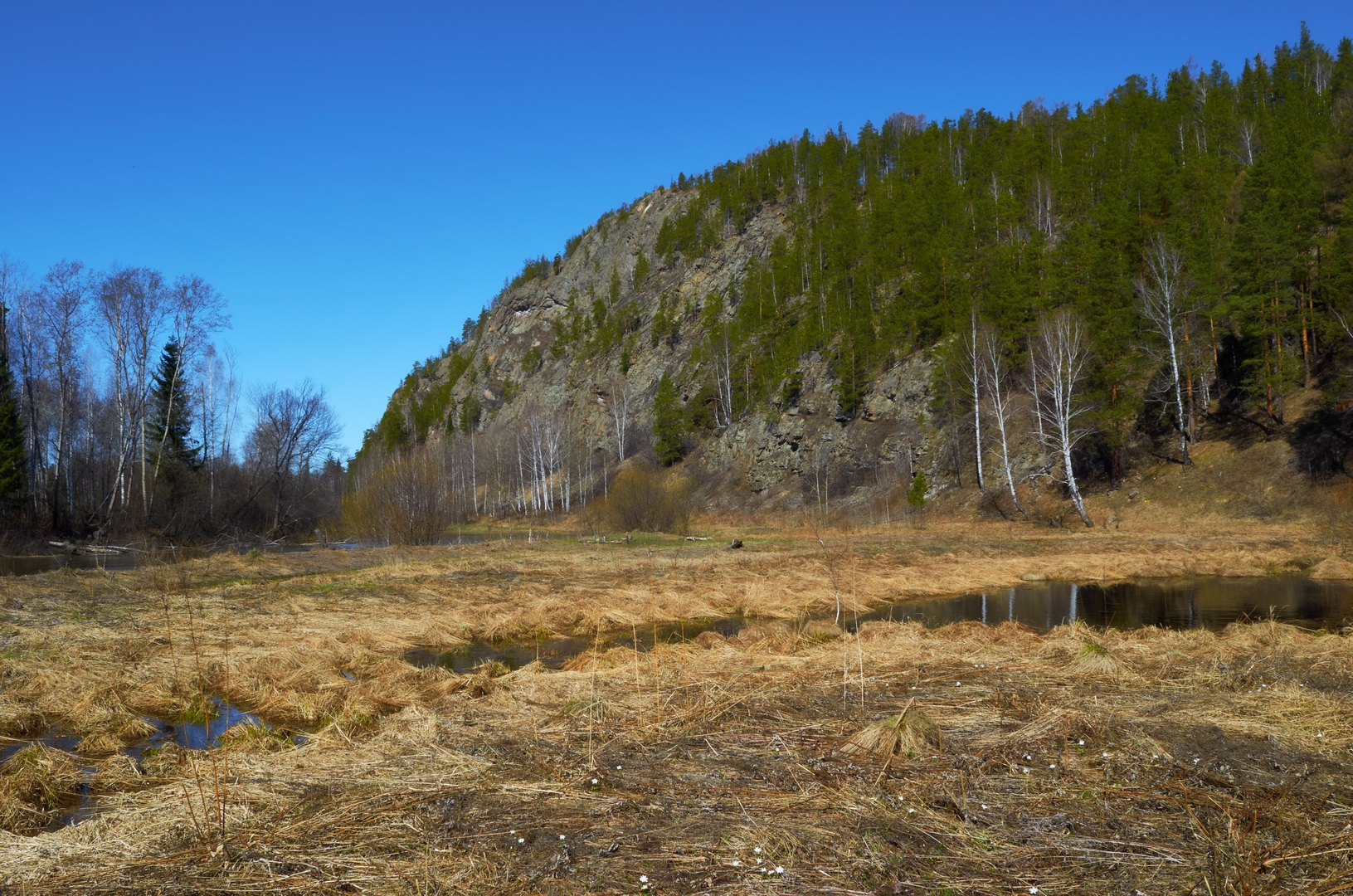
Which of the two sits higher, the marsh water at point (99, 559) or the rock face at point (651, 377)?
the rock face at point (651, 377)

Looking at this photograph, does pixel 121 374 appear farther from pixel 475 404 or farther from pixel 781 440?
pixel 475 404

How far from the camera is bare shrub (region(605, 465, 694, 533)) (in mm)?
41812

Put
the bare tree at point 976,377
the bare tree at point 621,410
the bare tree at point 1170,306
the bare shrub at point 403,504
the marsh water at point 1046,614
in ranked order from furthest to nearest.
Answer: the bare tree at point 621,410 < the bare tree at point 976,377 < the bare tree at point 1170,306 < the bare shrub at point 403,504 < the marsh water at point 1046,614

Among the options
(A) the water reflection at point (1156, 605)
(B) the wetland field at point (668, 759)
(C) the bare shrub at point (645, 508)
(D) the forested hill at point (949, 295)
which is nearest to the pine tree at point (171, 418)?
(D) the forested hill at point (949, 295)

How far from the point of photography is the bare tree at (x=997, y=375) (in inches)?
1697

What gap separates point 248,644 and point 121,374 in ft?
118

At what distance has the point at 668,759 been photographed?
6.18m

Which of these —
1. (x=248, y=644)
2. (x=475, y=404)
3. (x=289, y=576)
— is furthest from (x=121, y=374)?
(x=475, y=404)

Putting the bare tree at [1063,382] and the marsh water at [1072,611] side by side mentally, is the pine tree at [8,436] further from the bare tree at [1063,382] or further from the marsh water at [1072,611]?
the bare tree at [1063,382]

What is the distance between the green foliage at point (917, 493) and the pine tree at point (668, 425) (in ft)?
87.3

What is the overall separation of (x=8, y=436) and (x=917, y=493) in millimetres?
46334

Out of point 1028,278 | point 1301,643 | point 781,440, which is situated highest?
point 1028,278

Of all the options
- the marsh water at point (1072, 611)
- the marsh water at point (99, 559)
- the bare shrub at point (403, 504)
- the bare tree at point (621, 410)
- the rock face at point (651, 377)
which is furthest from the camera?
the bare tree at point (621, 410)

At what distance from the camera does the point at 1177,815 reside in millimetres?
4754
